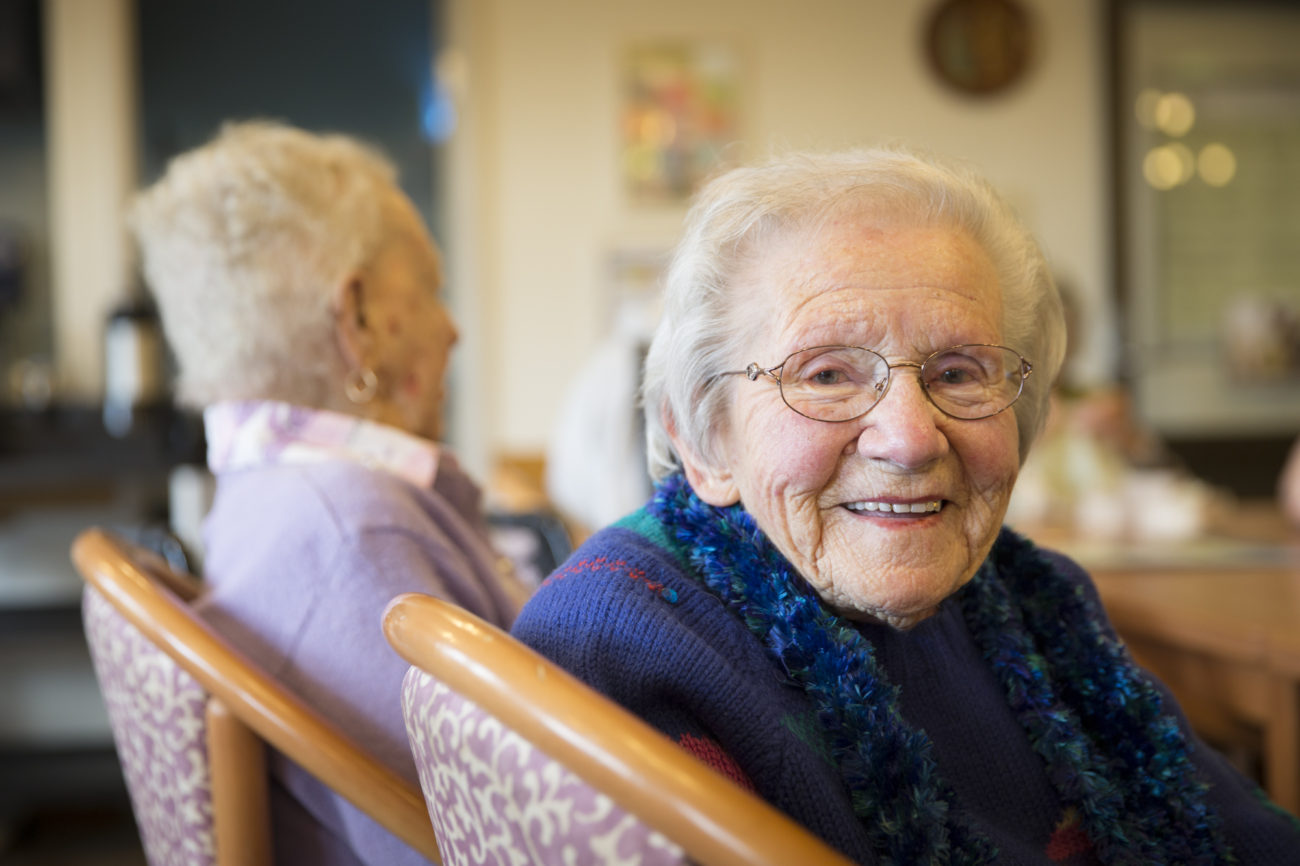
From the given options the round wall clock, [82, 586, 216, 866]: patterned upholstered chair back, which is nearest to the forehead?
[82, 586, 216, 866]: patterned upholstered chair back

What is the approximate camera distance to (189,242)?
4.45 feet

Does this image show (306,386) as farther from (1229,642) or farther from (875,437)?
(1229,642)

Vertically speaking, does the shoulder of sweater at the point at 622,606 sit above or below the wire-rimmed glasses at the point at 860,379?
below

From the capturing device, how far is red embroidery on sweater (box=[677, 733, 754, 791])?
80 cm

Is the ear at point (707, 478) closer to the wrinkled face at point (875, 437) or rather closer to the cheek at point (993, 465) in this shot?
the wrinkled face at point (875, 437)

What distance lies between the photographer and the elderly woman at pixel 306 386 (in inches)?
44.8

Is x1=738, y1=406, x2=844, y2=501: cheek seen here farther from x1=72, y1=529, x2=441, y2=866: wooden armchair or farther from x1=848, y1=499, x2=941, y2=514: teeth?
x1=72, y1=529, x2=441, y2=866: wooden armchair

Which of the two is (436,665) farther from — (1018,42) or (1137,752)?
(1018,42)

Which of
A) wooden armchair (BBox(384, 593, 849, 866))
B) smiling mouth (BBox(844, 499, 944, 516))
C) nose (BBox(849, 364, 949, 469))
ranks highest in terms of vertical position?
nose (BBox(849, 364, 949, 469))

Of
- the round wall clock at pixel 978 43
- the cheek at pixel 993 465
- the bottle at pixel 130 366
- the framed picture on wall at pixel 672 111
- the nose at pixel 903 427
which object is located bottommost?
the bottle at pixel 130 366

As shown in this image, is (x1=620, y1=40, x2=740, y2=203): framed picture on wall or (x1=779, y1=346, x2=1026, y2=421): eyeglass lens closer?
(x1=779, y1=346, x2=1026, y2=421): eyeglass lens

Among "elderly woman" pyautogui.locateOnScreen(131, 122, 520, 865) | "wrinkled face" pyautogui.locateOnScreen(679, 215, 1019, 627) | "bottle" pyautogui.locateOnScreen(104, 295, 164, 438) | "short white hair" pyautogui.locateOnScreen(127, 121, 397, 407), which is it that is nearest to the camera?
"wrinkled face" pyautogui.locateOnScreen(679, 215, 1019, 627)

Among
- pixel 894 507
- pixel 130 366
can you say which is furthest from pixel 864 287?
pixel 130 366

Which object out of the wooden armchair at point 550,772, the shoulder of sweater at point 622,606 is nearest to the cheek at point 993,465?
the shoulder of sweater at point 622,606
